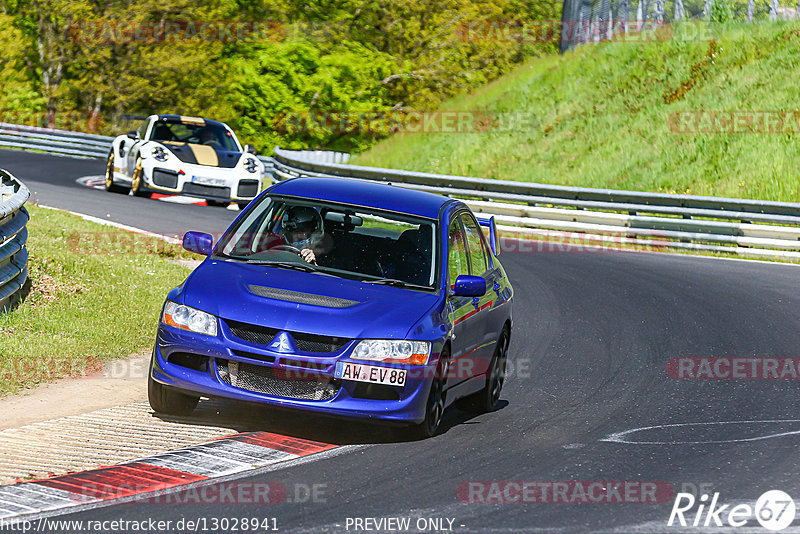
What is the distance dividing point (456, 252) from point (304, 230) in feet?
3.56

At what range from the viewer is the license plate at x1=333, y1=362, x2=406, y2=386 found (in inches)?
279

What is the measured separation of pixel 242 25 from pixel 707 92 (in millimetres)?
25291

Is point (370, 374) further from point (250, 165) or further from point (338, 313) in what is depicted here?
point (250, 165)

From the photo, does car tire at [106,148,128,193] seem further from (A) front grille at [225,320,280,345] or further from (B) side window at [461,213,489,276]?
(A) front grille at [225,320,280,345]

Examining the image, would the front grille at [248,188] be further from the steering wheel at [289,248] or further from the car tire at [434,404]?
the car tire at [434,404]

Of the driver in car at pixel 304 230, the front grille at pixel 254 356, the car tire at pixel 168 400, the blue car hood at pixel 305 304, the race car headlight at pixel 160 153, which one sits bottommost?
the race car headlight at pixel 160 153

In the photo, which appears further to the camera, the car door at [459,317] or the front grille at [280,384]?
the car door at [459,317]

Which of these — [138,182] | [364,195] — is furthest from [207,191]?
[364,195]

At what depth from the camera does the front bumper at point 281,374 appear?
23.2ft

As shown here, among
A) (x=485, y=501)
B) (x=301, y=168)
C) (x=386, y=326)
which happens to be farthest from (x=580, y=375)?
(x=301, y=168)

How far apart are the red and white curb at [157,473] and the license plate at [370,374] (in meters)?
0.46

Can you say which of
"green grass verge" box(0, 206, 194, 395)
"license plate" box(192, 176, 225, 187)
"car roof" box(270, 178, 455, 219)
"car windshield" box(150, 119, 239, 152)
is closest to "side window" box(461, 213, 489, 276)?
"car roof" box(270, 178, 455, 219)

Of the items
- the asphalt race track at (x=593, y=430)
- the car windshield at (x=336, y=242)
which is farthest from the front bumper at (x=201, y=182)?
the car windshield at (x=336, y=242)

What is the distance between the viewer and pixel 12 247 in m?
10.4
